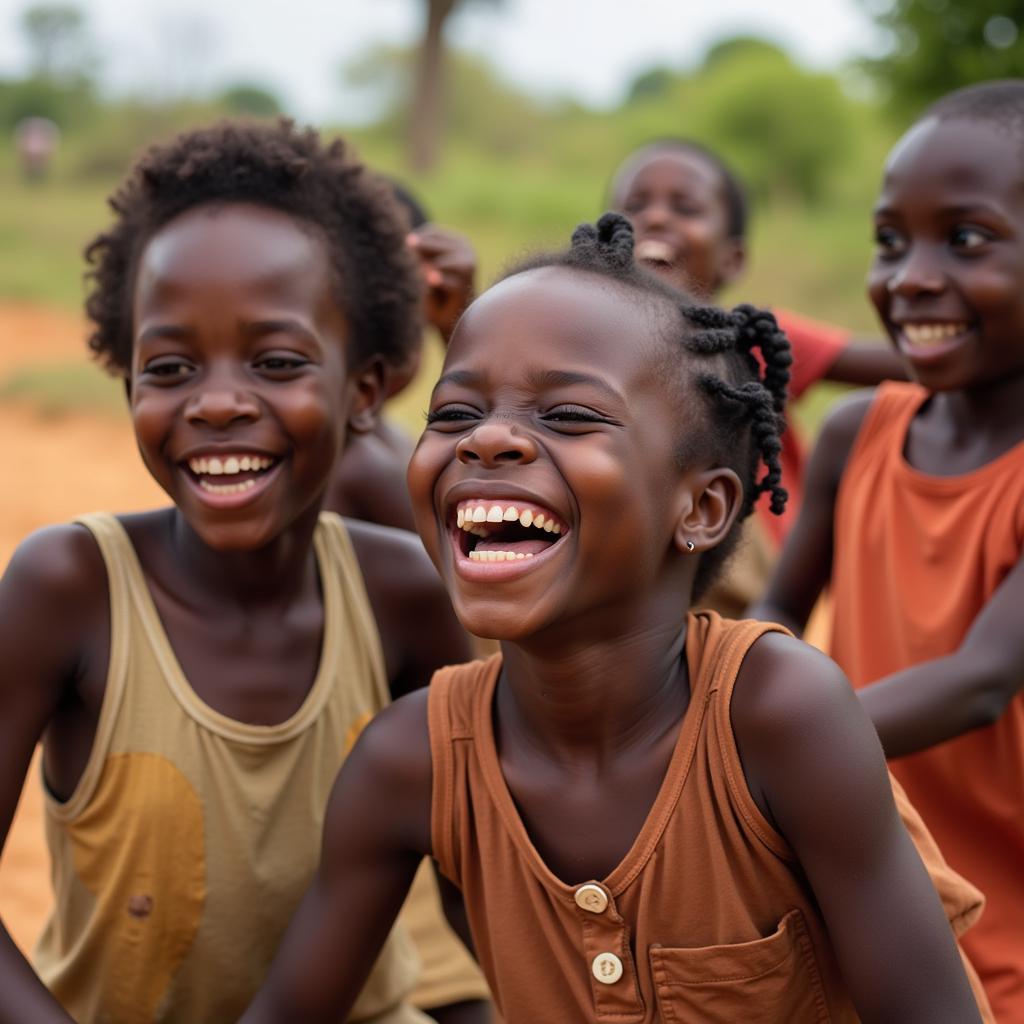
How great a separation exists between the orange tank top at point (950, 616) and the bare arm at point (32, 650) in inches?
54.7

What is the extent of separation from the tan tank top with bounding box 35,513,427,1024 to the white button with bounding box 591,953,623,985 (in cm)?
64

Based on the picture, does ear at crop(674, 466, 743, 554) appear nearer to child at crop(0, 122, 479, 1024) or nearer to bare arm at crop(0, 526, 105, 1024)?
child at crop(0, 122, 479, 1024)

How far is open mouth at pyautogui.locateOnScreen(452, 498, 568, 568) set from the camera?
69.9 inches

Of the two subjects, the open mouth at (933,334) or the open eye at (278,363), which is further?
the open mouth at (933,334)

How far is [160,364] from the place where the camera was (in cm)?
227

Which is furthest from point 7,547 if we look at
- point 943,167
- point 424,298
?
point 943,167

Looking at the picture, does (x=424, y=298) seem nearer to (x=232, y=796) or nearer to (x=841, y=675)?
(x=232, y=796)

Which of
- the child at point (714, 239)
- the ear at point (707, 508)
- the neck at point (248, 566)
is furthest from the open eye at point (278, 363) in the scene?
the child at point (714, 239)

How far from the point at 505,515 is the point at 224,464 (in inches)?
25.5

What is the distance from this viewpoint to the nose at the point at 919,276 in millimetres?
2576

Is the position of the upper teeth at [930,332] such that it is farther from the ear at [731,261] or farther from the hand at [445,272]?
the ear at [731,261]

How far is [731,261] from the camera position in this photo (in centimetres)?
475

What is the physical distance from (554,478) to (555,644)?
24 centimetres

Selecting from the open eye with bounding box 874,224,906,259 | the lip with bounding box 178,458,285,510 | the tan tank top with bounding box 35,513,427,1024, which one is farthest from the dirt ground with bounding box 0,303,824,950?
the open eye with bounding box 874,224,906,259
